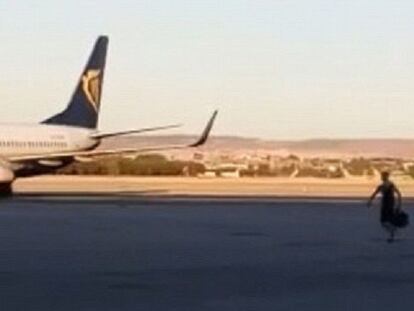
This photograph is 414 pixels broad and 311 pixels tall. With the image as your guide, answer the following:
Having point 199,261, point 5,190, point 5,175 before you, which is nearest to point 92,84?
point 5,190

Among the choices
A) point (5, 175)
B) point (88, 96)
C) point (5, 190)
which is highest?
point (88, 96)

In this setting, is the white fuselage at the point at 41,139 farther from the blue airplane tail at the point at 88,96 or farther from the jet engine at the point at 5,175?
the jet engine at the point at 5,175

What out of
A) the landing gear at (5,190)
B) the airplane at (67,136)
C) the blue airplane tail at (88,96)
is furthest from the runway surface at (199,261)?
the blue airplane tail at (88,96)

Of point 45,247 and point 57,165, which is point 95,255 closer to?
point 45,247

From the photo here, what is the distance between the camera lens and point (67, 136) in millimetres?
69500

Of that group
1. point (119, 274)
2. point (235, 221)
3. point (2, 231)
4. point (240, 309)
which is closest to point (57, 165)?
point (235, 221)

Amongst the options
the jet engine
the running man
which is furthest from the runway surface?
the jet engine

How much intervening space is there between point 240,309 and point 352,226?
20325 mm

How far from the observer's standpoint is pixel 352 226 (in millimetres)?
38094

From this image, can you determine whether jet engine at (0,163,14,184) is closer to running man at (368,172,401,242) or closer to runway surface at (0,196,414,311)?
runway surface at (0,196,414,311)

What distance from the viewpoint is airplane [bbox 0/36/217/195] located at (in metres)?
65.7

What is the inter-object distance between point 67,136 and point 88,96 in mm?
5137

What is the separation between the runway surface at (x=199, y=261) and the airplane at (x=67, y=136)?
66.8 ft

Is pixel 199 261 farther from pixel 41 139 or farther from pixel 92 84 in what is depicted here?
pixel 92 84
